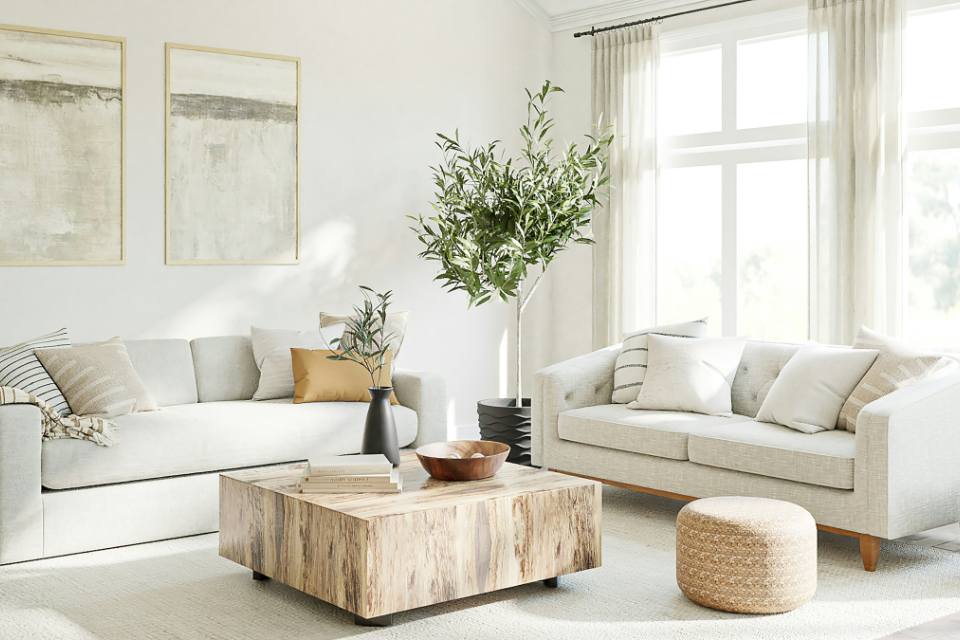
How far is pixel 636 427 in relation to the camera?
4.91 metres

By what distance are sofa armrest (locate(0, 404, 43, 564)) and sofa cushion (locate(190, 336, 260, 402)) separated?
4.22ft

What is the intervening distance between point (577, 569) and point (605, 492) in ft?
5.67

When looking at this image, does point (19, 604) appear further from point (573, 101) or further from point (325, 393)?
point (573, 101)

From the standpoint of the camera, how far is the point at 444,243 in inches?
241

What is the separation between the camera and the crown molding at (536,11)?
7.26 metres

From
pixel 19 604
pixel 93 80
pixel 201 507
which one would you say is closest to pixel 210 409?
pixel 201 507

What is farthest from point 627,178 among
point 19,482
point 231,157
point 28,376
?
point 19,482

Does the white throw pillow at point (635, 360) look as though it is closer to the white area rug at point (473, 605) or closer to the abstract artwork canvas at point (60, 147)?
the white area rug at point (473, 605)

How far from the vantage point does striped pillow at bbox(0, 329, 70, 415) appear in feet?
14.6

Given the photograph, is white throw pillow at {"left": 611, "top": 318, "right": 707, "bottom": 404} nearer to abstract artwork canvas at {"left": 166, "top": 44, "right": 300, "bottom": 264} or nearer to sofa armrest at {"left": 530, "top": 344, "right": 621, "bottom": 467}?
sofa armrest at {"left": 530, "top": 344, "right": 621, "bottom": 467}

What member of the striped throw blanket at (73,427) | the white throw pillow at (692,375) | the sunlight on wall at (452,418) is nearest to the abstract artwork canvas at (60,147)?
the striped throw blanket at (73,427)

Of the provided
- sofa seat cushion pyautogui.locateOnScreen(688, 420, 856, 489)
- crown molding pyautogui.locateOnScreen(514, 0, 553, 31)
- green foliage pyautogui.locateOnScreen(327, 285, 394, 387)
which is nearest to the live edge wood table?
green foliage pyautogui.locateOnScreen(327, 285, 394, 387)

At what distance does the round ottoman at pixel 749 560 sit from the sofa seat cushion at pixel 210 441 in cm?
197

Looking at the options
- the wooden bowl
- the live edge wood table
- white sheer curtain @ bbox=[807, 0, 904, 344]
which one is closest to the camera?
the live edge wood table
